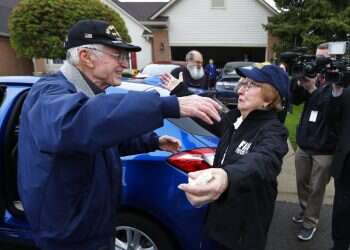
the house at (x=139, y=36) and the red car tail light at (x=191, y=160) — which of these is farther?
the house at (x=139, y=36)

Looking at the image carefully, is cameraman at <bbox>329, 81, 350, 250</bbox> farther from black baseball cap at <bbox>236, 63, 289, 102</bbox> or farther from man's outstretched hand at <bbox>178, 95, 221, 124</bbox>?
man's outstretched hand at <bbox>178, 95, 221, 124</bbox>

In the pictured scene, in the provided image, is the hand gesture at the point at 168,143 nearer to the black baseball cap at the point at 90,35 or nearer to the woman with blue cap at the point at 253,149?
the woman with blue cap at the point at 253,149

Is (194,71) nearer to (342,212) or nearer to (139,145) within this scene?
(342,212)

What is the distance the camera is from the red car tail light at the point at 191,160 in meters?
2.48

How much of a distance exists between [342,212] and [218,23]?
2144 cm

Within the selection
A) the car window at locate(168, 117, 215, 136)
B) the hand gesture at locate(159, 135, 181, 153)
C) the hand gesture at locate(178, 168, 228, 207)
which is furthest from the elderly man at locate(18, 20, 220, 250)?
the car window at locate(168, 117, 215, 136)

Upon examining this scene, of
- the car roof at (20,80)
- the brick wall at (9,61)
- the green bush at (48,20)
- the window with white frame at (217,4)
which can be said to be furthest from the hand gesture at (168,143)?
the brick wall at (9,61)

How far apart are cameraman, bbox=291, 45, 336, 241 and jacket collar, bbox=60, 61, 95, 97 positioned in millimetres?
2240

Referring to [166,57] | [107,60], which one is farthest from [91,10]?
[107,60]

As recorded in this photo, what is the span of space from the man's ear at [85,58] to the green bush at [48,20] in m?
16.2

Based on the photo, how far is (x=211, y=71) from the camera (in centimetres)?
1327

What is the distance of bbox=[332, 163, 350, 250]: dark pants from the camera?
115 inches

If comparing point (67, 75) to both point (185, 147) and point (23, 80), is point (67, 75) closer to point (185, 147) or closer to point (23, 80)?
point (185, 147)

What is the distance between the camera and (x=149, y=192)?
2510 mm
